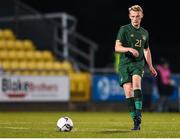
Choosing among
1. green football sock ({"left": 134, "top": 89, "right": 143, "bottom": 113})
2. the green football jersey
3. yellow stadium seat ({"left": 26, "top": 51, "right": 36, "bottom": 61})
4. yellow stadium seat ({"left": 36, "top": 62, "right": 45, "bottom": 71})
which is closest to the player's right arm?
the green football jersey

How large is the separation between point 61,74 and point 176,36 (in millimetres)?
7641

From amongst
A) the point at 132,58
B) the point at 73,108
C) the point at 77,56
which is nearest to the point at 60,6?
the point at 77,56

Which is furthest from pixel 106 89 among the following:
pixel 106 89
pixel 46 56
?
pixel 46 56

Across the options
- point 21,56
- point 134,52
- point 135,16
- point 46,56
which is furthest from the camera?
point 46,56

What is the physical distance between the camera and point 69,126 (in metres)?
12.8

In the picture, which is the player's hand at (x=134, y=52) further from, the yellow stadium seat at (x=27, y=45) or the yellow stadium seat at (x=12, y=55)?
the yellow stadium seat at (x=27, y=45)

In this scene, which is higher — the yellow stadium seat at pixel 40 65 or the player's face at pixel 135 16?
the yellow stadium seat at pixel 40 65

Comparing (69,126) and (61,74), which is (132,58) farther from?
(61,74)

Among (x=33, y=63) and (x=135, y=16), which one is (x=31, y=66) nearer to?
(x=33, y=63)

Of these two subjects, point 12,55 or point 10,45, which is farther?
point 10,45

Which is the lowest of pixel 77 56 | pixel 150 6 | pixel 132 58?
pixel 132 58

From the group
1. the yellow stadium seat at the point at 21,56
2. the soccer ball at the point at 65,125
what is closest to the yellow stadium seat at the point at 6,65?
the yellow stadium seat at the point at 21,56

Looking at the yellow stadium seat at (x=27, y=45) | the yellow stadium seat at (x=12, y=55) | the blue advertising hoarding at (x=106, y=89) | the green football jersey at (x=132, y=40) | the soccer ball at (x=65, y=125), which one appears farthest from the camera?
the yellow stadium seat at (x=27, y=45)

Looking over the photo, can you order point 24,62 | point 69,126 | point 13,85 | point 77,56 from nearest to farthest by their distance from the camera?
point 69,126, point 13,85, point 24,62, point 77,56
